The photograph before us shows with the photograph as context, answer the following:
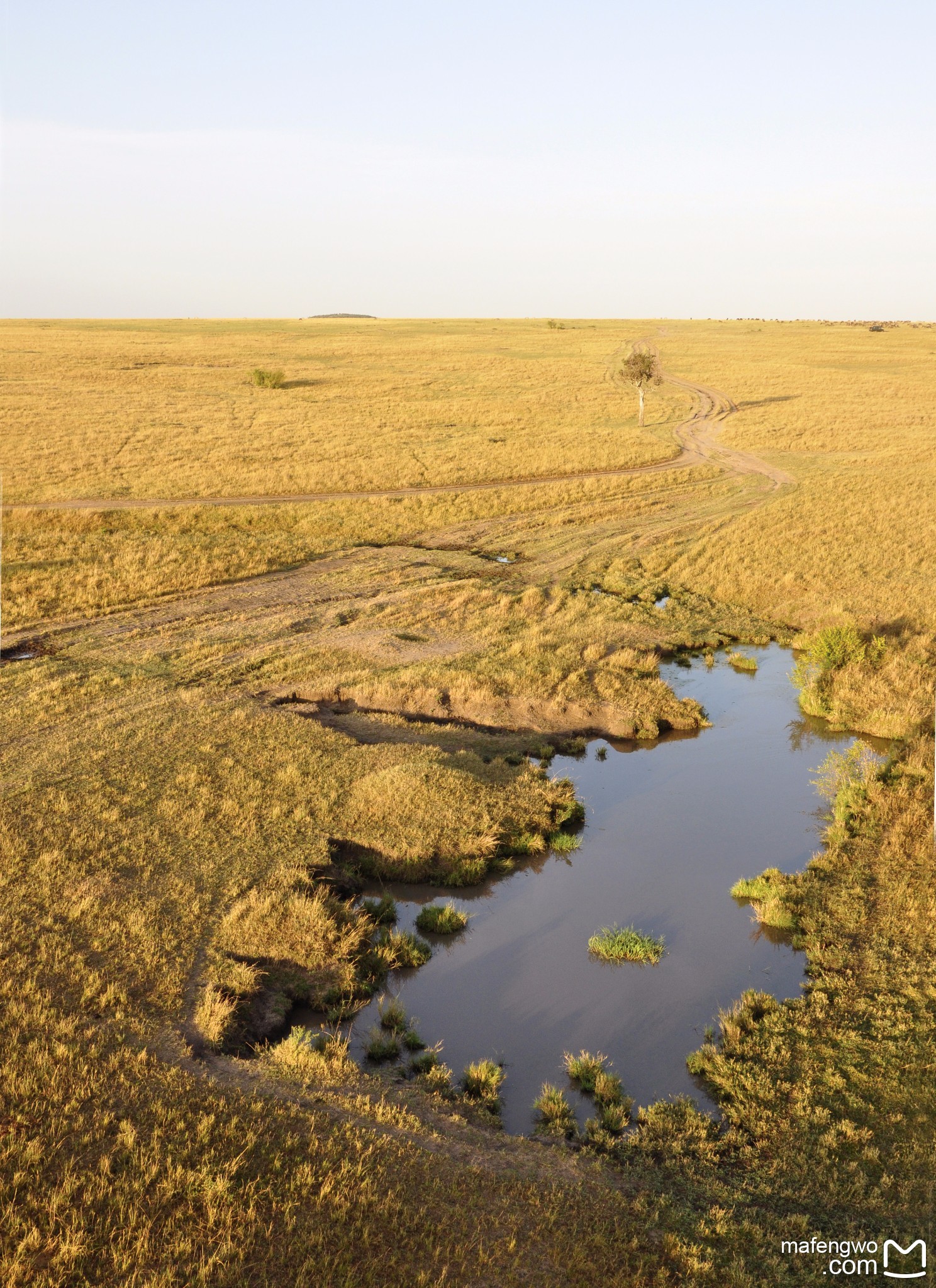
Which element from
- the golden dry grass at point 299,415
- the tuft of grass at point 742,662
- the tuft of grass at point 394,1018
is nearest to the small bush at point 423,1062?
the tuft of grass at point 394,1018

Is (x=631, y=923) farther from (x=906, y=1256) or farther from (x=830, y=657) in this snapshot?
(x=830, y=657)

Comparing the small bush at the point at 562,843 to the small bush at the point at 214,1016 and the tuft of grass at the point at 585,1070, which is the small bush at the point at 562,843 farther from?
the small bush at the point at 214,1016

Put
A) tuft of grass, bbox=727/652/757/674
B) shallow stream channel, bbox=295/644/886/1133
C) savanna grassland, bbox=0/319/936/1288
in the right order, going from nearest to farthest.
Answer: savanna grassland, bbox=0/319/936/1288 → shallow stream channel, bbox=295/644/886/1133 → tuft of grass, bbox=727/652/757/674

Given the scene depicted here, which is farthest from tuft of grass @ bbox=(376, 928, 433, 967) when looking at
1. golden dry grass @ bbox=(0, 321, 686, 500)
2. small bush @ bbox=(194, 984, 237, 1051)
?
golden dry grass @ bbox=(0, 321, 686, 500)

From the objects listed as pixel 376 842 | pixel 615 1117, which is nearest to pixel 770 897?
pixel 615 1117

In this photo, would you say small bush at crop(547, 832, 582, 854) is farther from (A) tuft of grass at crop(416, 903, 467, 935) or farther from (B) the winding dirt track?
(B) the winding dirt track

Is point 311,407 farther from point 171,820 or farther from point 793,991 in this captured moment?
point 793,991
